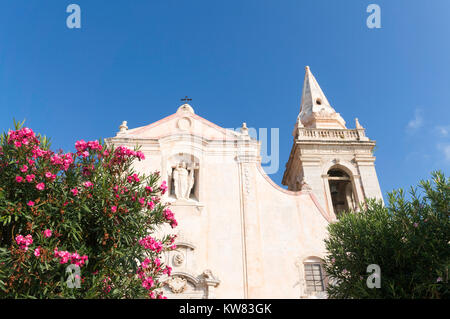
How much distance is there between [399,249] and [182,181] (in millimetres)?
9061

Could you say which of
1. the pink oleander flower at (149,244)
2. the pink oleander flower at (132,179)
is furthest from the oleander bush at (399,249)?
the pink oleander flower at (132,179)

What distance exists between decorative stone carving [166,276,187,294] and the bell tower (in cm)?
806

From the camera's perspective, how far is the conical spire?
23.9 metres

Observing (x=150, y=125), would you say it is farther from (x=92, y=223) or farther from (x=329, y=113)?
(x=329, y=113)

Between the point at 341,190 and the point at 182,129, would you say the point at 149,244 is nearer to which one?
the point at 182,129

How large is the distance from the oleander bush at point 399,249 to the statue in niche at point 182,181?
6.81 meters

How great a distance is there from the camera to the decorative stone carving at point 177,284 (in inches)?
510

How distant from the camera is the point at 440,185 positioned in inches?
386

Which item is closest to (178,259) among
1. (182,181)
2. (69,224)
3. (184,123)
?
(182,181)

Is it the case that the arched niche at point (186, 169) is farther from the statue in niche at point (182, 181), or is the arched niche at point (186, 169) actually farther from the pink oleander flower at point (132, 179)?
the pink oleander flower at point (132, 179)

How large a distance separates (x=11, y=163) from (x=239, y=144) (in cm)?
1097

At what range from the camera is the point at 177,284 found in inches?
516

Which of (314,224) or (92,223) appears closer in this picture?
(92,223)
